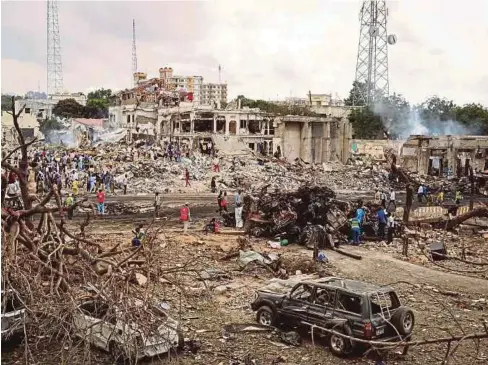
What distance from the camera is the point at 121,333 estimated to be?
771 centimetres

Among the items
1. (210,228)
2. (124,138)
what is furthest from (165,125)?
(210,228)

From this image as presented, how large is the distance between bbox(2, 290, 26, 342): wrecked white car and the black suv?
4008 mm

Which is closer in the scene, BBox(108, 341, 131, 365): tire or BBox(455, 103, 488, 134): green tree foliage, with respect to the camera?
BBox(108, 341, 131, 365): tire

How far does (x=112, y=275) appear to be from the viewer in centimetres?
702

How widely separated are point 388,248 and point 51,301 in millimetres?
12101

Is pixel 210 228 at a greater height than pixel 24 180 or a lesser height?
lesser

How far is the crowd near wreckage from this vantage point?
23.6 feet

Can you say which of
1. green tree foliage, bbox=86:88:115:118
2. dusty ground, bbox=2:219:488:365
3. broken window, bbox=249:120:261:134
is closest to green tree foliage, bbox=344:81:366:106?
broken window, bbox=249:120:261:134

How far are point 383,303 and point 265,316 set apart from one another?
212 centimetres

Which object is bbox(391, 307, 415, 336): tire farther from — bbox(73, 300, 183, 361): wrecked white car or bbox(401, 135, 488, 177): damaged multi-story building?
bbox(401, 135, 488, 177): damaged multi-story building

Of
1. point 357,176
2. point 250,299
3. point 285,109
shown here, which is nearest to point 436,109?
point 285,109

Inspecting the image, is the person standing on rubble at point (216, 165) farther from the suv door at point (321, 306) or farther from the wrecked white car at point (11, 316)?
the wrecked white car at point (11, 316)

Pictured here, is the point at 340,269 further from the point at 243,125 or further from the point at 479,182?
the point at 243,125

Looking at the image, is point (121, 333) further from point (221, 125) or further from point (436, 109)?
point (436, 109)
